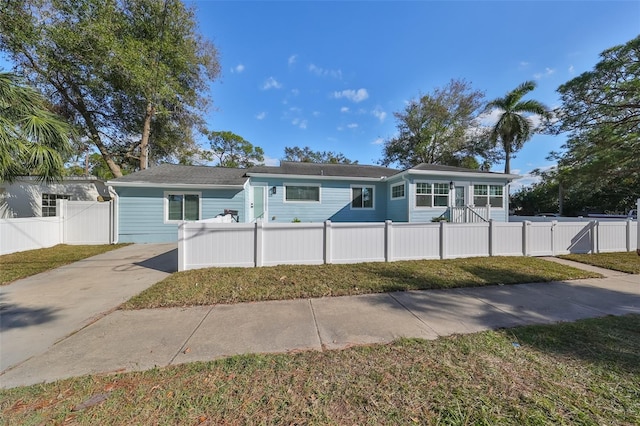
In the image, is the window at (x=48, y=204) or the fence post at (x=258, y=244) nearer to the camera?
the fence post at (x=258, y=244)

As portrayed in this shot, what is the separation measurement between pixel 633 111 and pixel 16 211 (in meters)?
29.4

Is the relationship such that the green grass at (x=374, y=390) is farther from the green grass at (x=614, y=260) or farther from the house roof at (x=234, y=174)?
the house roof at (x=234, y=174)

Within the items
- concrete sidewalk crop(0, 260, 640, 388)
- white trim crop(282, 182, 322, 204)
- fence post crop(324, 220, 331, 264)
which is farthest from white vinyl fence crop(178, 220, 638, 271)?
white trim crop(282, 182, 322, 204)

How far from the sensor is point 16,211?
10695mm

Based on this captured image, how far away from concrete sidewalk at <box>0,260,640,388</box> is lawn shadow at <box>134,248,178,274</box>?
8.17ft

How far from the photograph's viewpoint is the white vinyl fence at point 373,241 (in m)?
5.77

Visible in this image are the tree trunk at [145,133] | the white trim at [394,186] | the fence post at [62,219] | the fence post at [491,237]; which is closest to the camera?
the fence post at [491,237]

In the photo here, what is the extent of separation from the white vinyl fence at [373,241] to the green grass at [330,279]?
0.33m

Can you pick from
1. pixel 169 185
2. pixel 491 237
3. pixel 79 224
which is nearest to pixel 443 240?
pixel 491 237

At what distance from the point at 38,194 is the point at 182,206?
697cm

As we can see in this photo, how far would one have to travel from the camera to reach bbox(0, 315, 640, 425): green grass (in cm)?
173

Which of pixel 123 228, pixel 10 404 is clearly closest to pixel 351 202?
pixel 123 228

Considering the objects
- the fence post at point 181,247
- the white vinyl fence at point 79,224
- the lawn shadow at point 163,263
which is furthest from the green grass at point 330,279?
the white vinyl fence at point 79,224

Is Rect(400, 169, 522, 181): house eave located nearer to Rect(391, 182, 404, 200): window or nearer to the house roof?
the house roof
